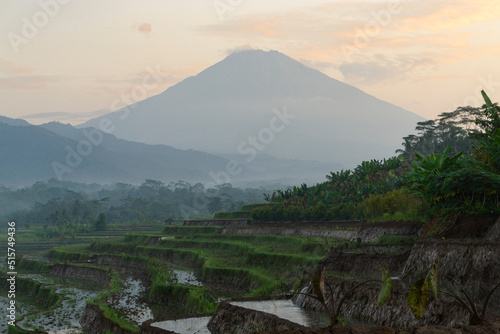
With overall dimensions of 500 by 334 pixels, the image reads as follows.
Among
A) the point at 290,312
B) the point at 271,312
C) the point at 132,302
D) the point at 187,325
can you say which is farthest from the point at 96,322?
the point at 290,312

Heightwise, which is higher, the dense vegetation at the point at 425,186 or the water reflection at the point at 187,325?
the dense vegetation at the point at 425,186

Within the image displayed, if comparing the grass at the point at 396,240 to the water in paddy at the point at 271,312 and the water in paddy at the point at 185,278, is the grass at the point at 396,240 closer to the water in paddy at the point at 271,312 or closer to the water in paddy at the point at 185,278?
the water in paddy at the point at 271,312

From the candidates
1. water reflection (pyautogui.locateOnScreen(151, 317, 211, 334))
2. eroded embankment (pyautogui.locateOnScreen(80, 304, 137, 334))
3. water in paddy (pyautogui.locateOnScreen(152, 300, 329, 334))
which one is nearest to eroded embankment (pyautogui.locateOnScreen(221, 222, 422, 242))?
water in paddy (pyautogui.locateOnScreen(152, 300, 329, 334))

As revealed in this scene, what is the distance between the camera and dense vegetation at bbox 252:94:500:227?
91.9 ft

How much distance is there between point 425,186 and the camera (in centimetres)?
3031

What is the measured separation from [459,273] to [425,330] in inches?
454

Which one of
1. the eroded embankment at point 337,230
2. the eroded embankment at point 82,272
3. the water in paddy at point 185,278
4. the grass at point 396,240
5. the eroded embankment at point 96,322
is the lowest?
the eroded embankment at point 82,272

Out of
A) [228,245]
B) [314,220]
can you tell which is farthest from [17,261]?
[314,220]

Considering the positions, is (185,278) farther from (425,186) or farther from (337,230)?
(425,186)

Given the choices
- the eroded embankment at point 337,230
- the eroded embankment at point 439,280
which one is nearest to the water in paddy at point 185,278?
the eroded embankment at point 337,230

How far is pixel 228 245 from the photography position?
6250cm

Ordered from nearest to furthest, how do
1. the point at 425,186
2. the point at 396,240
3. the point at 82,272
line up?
the point at 425,186 → the point at 396,240 → the point at 82,272

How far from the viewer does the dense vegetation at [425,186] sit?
28.0 metres

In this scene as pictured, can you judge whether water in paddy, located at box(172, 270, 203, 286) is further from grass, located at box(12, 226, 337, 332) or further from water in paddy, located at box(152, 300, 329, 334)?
water in paddy, located at box(152, 300, 329, 334)
